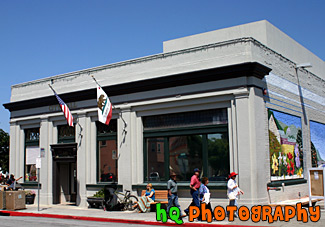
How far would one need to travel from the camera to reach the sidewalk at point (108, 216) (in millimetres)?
13659

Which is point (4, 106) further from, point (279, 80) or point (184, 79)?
point (279, 80)

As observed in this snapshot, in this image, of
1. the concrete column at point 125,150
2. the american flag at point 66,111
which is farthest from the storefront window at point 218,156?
the american flag at point 66,111

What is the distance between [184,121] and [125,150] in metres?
3.39

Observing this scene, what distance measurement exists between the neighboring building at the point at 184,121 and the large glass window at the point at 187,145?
1.8 inches

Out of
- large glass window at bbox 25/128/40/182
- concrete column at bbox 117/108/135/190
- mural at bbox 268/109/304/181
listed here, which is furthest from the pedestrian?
large glass window at bbox 25/128/40/182

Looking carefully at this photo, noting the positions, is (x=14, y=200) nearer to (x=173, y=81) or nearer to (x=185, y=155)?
(x=185, y=155)

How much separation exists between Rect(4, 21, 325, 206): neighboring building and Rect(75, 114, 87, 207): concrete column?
52mm

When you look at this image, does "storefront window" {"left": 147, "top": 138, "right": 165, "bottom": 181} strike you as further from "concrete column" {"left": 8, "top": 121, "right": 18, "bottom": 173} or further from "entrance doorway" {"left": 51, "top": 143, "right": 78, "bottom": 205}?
"concrete column" {"left": 8, "top": 121, "right": 18, "bottom": 173}

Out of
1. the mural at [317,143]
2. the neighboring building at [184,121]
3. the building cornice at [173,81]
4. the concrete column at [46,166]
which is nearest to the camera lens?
the building cornice at [173,81]

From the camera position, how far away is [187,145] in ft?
61.0

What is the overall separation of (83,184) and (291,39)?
46.8 feet

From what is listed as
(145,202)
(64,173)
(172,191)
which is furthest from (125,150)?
(64,173)

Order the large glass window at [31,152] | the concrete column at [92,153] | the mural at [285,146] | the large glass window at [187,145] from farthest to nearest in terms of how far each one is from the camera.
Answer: the large glass window at [31,152] → the concrete column at [92,153] → the mural at [285,146] → the large glass window at [187,145]

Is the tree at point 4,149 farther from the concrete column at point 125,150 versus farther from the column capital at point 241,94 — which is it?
the column capital at point 241,94
